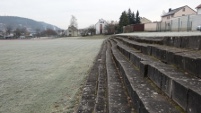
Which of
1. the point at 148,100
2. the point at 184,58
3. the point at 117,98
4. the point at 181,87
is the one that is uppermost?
the point at 184,58

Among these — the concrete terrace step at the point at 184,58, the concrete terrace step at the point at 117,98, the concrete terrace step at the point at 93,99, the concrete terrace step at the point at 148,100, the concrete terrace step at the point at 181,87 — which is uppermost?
the concrete terrace step at the point at 184,58

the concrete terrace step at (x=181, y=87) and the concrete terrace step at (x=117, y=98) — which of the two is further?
the concrete terrace step at (x=117, y=98)

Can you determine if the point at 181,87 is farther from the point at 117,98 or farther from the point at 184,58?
the point at 117,98

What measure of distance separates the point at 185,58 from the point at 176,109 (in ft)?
2.24

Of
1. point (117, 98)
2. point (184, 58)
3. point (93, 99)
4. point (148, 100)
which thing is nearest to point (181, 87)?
point (148, 100)

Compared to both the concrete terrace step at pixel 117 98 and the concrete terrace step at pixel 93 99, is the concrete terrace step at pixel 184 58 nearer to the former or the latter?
the concrete terrace step at pixel 117 98

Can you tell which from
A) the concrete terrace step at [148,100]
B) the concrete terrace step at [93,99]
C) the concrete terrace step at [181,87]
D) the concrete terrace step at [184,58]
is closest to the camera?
the concrete terrace step at [181,87]

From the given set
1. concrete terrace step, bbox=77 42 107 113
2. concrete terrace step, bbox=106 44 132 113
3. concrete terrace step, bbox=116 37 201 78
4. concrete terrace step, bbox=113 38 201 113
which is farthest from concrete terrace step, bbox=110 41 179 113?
concrete terrace step, bbox=77 42 107 113

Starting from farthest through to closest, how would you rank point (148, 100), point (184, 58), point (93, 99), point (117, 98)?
point (93, 99), point (117, 98), point (184, 58), point (148, 100)

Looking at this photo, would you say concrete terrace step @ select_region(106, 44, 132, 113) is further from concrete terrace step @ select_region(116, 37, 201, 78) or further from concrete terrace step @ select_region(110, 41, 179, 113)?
concrete terrace step @ select_region(116, 37, 201, 78)

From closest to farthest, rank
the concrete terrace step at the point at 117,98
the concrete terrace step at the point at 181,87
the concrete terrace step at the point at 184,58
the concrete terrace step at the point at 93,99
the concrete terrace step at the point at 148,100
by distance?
the concrete terrace step at the point at 181,87
the concrete terrace step at the point at 148,100
the concrete terrace step at the point at 184,58
the concrete terrace step at the point at 117,98
the concrete terrace step at the point at 93,99

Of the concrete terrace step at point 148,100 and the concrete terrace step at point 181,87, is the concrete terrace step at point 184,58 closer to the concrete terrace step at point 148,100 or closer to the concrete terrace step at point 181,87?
the concrete terrace step at point 181,87

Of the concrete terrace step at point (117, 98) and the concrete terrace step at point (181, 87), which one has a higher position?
the concrete terrace step at point (181, 87)

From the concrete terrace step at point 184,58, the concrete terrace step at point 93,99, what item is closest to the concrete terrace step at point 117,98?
the concrete terrace step at point 93,99
